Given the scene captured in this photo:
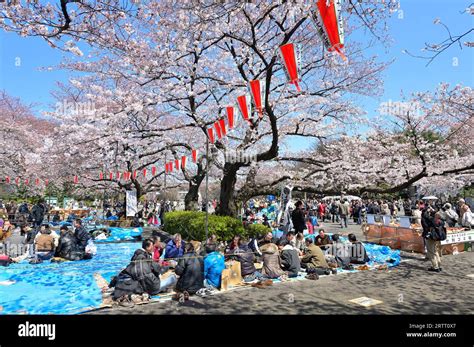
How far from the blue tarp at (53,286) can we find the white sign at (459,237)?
1077 centimetres

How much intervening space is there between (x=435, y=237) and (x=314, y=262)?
336 cm

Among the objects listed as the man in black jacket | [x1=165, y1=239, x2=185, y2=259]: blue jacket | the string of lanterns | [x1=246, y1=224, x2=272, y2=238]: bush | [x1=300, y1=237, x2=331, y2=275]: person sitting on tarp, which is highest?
the string of lanterns

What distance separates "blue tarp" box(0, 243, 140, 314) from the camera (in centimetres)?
576

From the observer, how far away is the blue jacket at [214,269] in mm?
7070

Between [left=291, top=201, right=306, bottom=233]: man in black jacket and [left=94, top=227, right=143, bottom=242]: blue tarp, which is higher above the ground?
[left=291, top=201, right=306, bottom=233]: man in black jacket

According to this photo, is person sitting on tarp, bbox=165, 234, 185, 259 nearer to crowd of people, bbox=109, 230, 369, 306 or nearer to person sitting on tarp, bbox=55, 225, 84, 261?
crowd of people, bbox=109, 230, 369, 306

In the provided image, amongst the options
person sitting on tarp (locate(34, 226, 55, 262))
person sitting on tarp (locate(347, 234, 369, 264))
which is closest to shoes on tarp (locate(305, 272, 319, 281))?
person sitting on tarp (locate(347, 234, 369, 264))

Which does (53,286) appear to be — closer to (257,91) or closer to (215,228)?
(215,228)

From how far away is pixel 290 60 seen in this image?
6.46 m

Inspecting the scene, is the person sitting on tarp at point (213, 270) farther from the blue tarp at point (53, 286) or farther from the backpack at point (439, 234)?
the backpack at point (439, 234)

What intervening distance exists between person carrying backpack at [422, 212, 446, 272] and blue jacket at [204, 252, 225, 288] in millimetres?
5865

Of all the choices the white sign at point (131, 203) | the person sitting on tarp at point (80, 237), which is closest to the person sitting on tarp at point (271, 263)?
the person sitting on tarp at point (80, 237)

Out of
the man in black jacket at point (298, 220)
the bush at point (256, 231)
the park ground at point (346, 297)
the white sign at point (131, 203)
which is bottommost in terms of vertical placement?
the park ground at point (346, 297)

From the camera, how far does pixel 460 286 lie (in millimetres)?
7230
